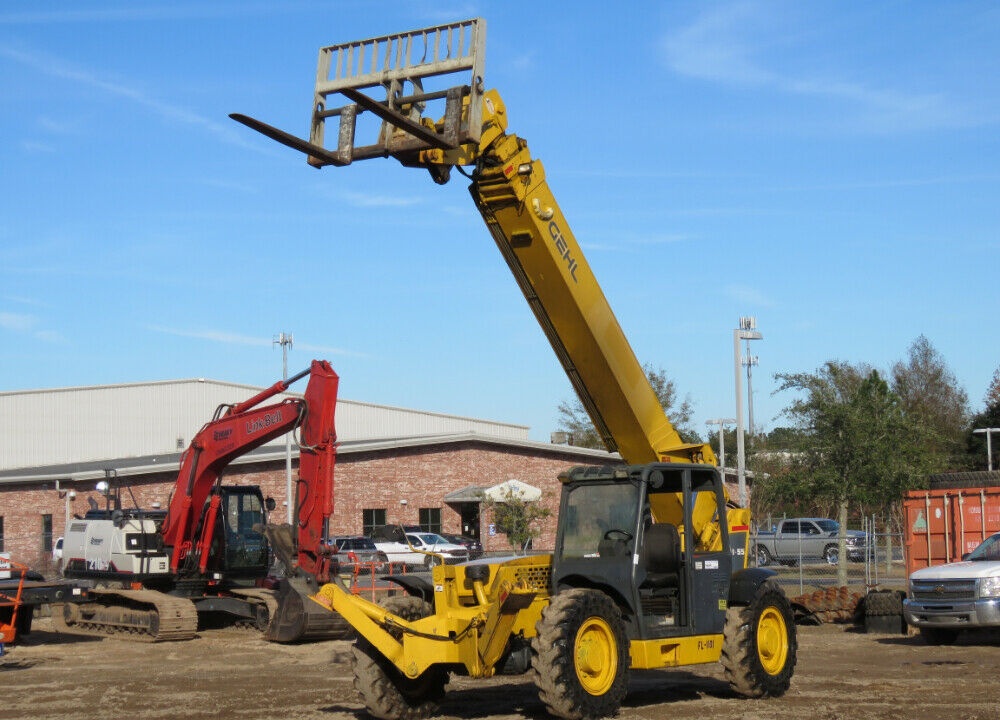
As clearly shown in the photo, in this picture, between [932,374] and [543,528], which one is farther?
[932,374]

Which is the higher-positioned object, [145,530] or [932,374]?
[932,374]

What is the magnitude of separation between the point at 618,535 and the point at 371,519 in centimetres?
3740

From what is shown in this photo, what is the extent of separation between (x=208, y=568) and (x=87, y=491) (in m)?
25.6

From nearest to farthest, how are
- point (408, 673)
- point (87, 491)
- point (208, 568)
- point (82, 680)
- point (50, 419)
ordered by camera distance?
1. point (408, 673)
2. point (82, 680)
3. point (208, 568)
4. point (87, 491)
5. point (50, 419)

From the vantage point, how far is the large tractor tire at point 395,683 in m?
12.0

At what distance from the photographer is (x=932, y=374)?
79250 mm

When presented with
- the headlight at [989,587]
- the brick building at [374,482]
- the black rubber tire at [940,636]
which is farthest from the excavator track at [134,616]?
the brick building at [374,482]

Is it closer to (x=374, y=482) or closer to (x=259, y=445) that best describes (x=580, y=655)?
(x=259, y=445)

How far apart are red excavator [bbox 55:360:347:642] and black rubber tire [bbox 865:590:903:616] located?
A: 847 cm

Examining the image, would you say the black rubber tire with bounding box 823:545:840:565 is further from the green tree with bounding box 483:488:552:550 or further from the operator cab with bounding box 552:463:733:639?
the operator cab with bounding box 552:463:733:639

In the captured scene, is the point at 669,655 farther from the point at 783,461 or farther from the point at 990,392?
the point at 990,392

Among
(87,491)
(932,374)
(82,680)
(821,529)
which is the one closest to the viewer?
(82,680)

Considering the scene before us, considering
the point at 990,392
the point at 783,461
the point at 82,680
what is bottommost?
the point at 82,680

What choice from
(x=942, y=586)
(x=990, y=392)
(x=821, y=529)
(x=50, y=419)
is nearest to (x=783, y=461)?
(x=821, y=529)
